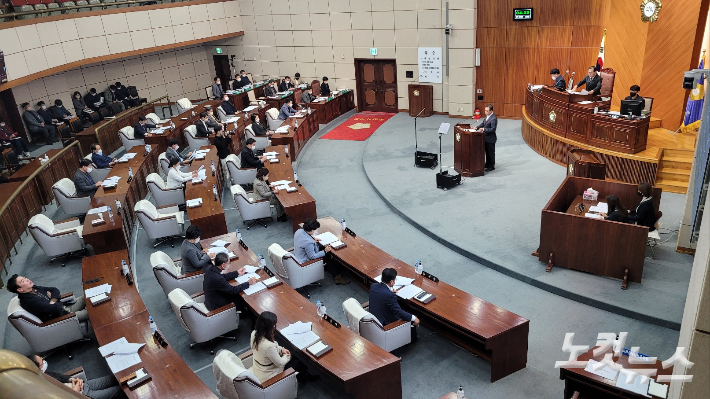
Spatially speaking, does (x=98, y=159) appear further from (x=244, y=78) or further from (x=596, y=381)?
(x=596, y=381)

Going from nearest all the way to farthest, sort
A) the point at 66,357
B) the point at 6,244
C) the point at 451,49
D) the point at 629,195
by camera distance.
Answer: the point at 66,357
the point at 629,195
the point at 6,244
the point at 451,49

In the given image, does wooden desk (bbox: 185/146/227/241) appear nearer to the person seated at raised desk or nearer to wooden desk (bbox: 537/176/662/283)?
the person seated at raised desk

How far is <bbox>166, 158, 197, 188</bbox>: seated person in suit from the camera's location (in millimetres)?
10445

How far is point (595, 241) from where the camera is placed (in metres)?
7.02

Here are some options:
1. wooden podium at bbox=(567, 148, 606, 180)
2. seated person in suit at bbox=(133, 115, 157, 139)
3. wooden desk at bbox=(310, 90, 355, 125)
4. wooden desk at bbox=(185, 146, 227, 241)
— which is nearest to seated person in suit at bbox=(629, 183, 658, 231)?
wooden podium at bbox=(567, 148, 606, 180)

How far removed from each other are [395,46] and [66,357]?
13.0 meters

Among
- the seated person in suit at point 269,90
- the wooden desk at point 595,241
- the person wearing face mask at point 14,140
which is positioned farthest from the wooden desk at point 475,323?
the seated person in suit at point 269,90

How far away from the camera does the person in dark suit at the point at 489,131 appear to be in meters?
10.9

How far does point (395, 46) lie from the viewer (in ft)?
54.5

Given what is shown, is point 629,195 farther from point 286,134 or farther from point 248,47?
point 248,47

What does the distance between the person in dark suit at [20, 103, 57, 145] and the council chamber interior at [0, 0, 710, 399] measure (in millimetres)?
88

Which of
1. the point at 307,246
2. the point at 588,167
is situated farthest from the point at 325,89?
the point at 307,246

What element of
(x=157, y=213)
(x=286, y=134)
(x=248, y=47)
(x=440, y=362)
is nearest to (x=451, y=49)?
(x=286, y=134)

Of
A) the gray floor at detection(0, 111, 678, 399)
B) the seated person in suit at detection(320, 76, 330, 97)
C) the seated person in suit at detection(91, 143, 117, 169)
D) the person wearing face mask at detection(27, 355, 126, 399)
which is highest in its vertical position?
the seated person in suit at detection(320, 76, 330, 97)
